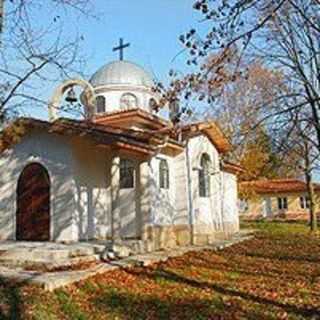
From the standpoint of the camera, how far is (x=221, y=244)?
20.1 meters

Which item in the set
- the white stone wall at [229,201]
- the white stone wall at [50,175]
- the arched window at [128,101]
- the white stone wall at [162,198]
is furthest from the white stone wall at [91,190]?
the arched window at [128,101]

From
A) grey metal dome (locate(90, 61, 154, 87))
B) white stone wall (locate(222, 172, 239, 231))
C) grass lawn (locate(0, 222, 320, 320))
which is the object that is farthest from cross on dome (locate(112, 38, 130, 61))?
grass lawn (locate(0, 222, 320, 320))

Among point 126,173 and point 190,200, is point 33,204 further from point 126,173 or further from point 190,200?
point 190,200

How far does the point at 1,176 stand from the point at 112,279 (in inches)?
327

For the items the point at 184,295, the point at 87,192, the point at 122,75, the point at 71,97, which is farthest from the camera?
the point at 122,75

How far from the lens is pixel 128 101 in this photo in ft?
100

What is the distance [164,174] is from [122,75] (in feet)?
44.1

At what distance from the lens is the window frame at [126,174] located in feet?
60.2

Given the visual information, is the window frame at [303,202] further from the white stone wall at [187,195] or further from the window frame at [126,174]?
the window frame at [126,174]

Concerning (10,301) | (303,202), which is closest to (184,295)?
(10,301)

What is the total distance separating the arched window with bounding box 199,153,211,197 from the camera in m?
21.7

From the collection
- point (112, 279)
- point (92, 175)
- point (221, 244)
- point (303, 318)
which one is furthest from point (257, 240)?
point (303, 318)

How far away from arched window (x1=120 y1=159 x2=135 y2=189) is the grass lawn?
4.33m

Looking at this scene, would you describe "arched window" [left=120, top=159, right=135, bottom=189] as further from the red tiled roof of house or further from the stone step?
the red tiled roof of house
